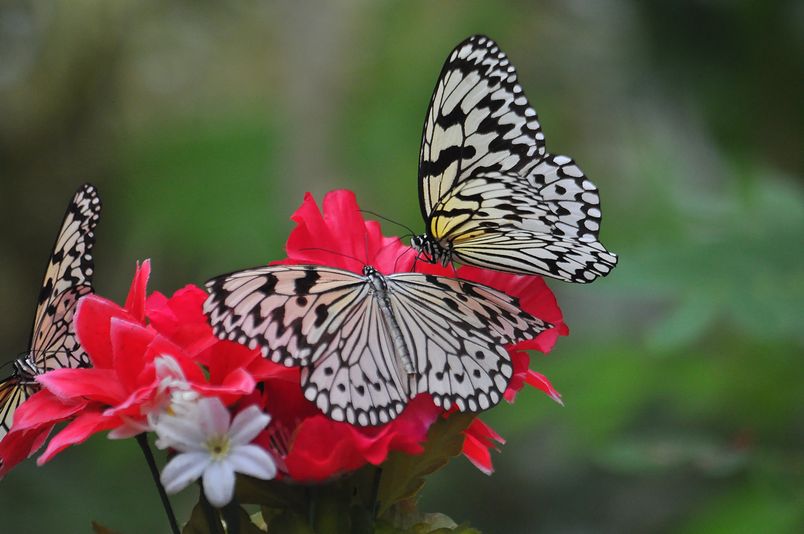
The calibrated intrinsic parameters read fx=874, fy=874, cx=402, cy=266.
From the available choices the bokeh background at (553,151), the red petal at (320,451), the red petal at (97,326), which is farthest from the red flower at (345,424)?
the bokeh background at (553,151)

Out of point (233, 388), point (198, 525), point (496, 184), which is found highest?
point (496, 184)

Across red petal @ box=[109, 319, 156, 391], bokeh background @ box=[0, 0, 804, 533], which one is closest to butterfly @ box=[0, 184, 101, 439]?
red petal @ box=[109, 319, 156, 391]

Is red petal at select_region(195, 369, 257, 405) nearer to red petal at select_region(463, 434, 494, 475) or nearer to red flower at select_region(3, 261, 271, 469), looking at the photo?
red flower at select_region(3, 261, 271, 469)

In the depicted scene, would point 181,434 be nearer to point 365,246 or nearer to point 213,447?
point 213,447

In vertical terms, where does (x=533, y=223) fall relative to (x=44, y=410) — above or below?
above

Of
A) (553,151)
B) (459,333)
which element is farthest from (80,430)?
(553,151)

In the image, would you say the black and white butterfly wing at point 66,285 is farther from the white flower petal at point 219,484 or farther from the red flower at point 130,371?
the white flower petal at point 219,484

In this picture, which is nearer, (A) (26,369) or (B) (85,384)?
(B) (85,384)

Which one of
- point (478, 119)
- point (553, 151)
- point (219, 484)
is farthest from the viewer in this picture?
point (553, 151)

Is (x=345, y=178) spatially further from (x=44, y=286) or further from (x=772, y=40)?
(x=44, y=286)
